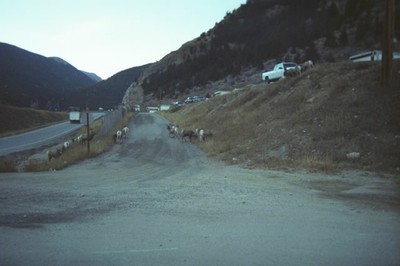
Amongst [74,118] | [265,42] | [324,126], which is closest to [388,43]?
[324,126]

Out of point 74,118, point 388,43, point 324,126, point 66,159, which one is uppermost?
point 388,43

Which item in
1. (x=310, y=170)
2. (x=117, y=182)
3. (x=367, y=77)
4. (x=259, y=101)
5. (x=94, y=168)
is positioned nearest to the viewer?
(x=117, y=182)

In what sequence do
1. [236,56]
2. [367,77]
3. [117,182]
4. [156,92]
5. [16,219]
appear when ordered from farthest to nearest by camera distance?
[156,92] → [236,56] → [367,77] → [117,182] → [16,219]

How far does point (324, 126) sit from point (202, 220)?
13.1m

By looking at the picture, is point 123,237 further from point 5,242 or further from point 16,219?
point 16,219

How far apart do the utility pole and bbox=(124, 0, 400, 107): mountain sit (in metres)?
48.3

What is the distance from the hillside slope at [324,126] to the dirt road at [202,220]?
2.22 m

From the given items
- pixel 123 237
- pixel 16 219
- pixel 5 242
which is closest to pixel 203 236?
pixel 123 237

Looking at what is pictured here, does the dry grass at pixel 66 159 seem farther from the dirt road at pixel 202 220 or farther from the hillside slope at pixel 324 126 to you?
the hillside slope at pixel 324 126

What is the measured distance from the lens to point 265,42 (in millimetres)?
107062

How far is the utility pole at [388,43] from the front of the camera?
61.6 ft

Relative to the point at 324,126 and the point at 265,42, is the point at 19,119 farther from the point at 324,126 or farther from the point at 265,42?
the point at 324,126

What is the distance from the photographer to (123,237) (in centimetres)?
650

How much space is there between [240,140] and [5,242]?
58.9 ft
